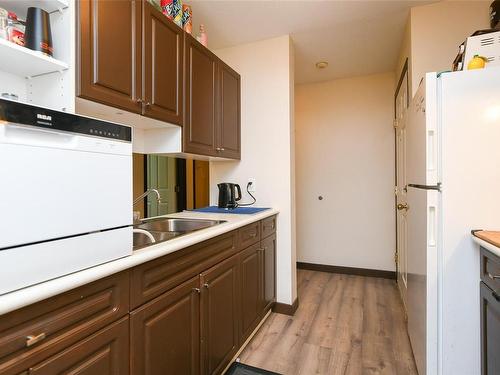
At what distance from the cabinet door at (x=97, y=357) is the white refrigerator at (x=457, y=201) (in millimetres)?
1383

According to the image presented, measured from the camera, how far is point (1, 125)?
63 cm

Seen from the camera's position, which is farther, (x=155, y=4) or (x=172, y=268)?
(x=155, y=4)

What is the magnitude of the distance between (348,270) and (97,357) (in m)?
3.10

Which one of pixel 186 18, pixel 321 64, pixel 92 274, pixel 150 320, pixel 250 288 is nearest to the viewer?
pixel 92 274

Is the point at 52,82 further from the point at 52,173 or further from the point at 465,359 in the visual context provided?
the point at 465,359

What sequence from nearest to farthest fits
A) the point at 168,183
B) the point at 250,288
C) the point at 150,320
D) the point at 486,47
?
the point at 150,320 → the point at 486,47 → the point at 250,288 → the point at 168,183

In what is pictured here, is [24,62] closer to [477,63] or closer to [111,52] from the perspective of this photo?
[111,52]

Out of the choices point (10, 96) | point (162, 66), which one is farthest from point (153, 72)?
point (10, 96)

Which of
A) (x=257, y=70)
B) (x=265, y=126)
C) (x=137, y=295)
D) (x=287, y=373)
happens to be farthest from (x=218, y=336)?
(x=257, y=70)

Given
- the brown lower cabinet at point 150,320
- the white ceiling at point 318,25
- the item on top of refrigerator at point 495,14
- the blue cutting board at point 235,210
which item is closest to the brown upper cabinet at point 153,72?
the white ceiling at point 318,25

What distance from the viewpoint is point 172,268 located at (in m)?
1.17

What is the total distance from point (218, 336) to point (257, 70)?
2.11 metres

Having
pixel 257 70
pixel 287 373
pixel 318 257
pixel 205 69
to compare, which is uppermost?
pixel 257 70

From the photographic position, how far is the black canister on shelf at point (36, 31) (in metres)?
0.98
